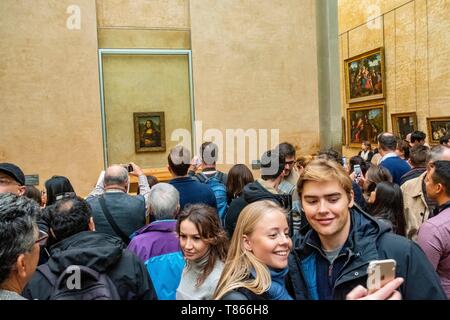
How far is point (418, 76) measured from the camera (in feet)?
46.7

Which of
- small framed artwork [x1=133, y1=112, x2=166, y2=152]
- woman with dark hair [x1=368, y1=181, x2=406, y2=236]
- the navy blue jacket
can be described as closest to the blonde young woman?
woman with dark hair [x1=368, y1=181, x2=406, y2=236]

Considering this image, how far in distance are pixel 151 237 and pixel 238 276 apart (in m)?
1.42

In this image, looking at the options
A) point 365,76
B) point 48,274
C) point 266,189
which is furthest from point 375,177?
point 365,76

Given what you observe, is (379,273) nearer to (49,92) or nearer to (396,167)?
(396,167)

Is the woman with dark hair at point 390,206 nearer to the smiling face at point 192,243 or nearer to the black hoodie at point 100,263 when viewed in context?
the smiling face at point 192,243

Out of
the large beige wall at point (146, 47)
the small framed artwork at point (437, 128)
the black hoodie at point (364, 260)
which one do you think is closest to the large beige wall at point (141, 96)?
the large beige wall at point (146, 47)

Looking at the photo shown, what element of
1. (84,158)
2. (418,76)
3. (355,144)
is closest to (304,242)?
(84,158)

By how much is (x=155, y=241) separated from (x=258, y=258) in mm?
1312

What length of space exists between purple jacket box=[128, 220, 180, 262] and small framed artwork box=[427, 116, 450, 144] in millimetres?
12019

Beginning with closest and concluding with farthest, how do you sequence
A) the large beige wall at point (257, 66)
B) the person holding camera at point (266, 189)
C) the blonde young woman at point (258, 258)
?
the blonde young woman at point (258, 258)
the person holding camera at point (266, 189)
the large beige wall at point (257, 66)

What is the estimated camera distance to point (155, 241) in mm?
3193

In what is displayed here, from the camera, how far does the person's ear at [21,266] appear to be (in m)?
1.89

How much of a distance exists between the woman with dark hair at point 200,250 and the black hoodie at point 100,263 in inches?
9.9

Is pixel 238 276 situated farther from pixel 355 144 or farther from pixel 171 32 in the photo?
pixel 355 144
